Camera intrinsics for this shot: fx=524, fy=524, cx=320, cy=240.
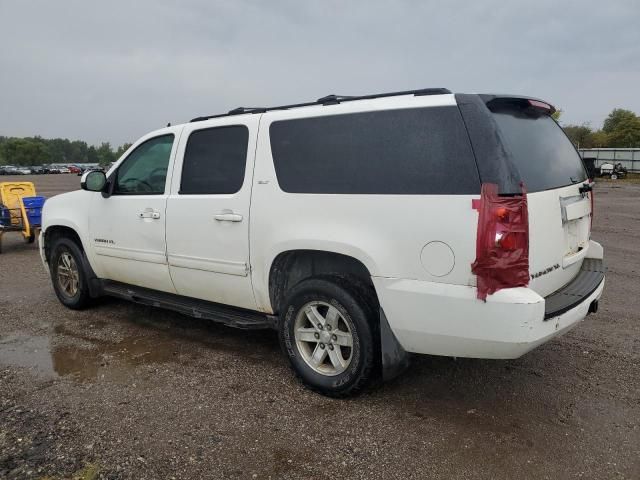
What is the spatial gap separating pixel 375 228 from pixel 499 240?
2.42ft

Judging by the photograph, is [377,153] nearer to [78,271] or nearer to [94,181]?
[94,181]

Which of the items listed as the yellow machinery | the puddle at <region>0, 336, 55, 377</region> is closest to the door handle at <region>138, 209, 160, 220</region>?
the puddle at <region>0, 336, 55, 377</region>

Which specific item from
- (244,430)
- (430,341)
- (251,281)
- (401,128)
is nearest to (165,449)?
(244,430)

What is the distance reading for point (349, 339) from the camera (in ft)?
11.3

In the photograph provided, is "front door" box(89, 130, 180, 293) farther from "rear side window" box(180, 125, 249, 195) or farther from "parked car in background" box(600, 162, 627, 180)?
"parked car in background" box(600, 162, 627, 180)

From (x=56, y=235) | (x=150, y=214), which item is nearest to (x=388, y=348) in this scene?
(x=150, y=214)

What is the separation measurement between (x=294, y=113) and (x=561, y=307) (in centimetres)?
216

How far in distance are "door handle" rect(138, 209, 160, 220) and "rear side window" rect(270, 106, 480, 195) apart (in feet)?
4.40

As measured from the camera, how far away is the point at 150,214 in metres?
4.55

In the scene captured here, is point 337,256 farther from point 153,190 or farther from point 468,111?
point 153,190

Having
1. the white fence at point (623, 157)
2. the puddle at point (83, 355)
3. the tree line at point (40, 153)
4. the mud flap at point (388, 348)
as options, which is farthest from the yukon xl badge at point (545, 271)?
the tree line at point (40, 153)

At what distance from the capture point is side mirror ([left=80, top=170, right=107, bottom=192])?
16.2ft

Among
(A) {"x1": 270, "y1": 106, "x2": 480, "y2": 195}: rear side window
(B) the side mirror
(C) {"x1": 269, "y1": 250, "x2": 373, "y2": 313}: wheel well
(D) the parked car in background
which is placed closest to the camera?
(A) {"x1": 270, "y1": 106, "x2": 480, "y2": 195}: rear side window

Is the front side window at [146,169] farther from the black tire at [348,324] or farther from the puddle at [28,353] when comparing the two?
the black tire at [348,324]
